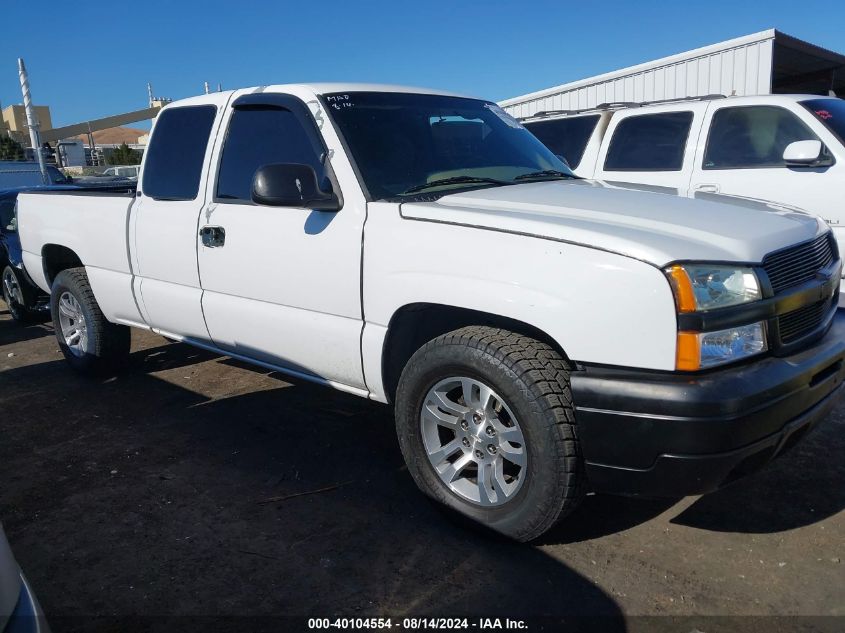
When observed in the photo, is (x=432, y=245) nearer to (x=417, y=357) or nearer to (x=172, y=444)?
(x=417, y=357)

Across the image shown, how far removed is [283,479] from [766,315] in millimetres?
2392

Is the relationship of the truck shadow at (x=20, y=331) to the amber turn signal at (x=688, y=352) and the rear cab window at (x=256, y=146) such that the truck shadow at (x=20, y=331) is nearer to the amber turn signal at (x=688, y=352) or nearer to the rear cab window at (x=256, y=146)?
the rear cab window at (x=256, y=146)

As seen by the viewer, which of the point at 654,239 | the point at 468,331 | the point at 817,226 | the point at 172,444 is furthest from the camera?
the point at 172,444

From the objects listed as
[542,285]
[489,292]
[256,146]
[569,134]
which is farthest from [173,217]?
[569,134]

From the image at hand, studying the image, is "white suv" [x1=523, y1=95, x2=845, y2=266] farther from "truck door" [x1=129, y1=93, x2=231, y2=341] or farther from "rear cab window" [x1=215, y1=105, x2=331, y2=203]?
"truck door" [x1=129, y1=93, x2=231, y2=341]

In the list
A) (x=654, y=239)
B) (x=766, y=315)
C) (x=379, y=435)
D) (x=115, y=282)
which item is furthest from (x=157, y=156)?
(x=766, y=315)

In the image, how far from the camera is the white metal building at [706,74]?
33.9ft

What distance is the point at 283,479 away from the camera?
12.0 feet

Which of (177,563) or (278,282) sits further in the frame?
(278,282)

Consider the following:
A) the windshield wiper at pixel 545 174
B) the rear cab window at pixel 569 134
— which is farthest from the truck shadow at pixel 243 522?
the rear cab window at pixel 569 134

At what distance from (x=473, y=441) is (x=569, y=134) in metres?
5.28

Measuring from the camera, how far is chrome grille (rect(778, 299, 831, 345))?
263 cm

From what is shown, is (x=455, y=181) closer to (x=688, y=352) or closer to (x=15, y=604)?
(x=688, y=352)

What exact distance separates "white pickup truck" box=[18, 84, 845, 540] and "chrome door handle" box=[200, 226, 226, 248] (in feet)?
0.03
